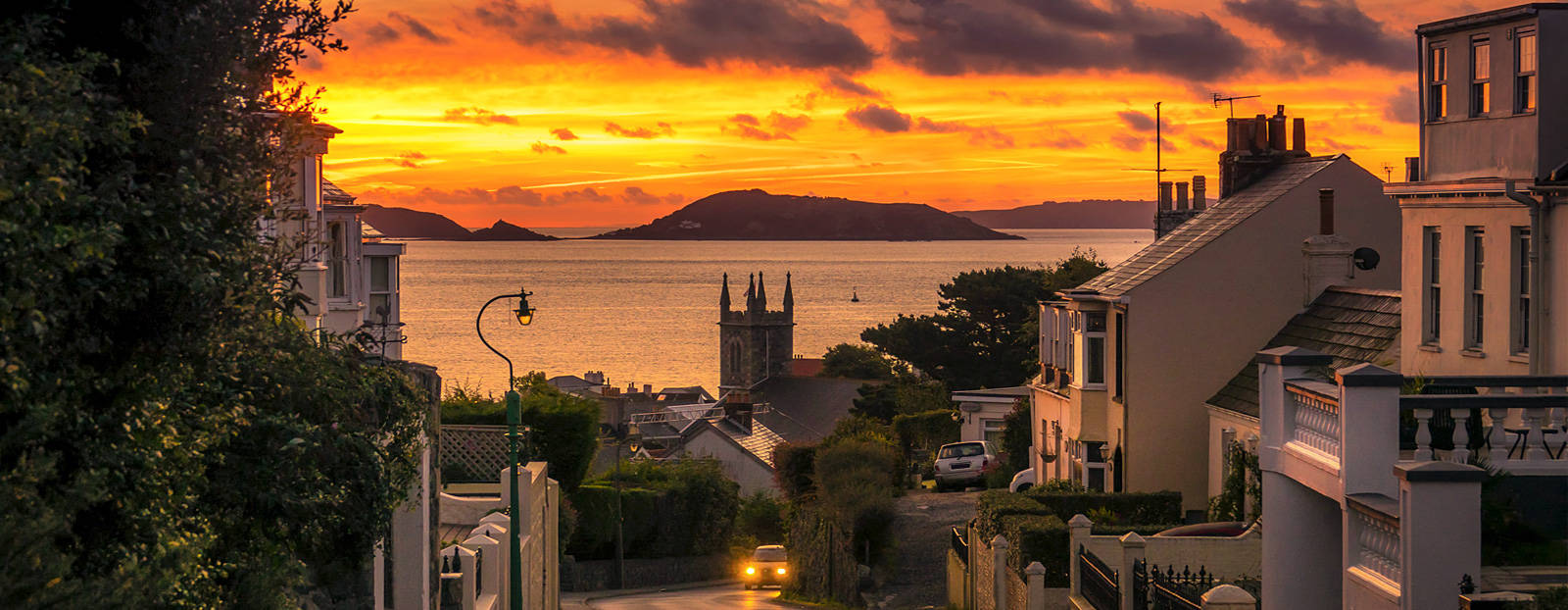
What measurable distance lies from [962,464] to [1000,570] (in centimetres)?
2468

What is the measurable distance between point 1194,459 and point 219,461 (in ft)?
80.8

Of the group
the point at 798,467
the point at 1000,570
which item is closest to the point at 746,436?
the point at 798,467

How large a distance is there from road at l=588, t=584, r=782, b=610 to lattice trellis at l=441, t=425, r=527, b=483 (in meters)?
14.8

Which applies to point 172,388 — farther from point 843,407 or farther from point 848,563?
point 843,407

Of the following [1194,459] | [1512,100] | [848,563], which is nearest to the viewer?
[1512,100]

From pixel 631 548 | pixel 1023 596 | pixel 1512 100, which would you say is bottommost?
pixel 631 548

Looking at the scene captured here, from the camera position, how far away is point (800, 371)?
468ft

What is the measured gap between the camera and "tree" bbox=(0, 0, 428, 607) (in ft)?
22.2

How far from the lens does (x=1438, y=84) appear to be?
1833 centimetres

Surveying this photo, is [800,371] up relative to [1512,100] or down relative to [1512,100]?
down

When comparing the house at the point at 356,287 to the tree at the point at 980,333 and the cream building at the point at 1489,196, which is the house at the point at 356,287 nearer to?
the cream building at the point at 1489,196

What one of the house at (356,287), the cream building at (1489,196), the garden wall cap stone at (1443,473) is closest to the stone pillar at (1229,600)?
the garden wall cap stone at (1443,473)

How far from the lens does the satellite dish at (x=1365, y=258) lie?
99.3ft

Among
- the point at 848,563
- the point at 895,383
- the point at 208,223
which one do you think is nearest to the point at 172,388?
the point at 208,223
